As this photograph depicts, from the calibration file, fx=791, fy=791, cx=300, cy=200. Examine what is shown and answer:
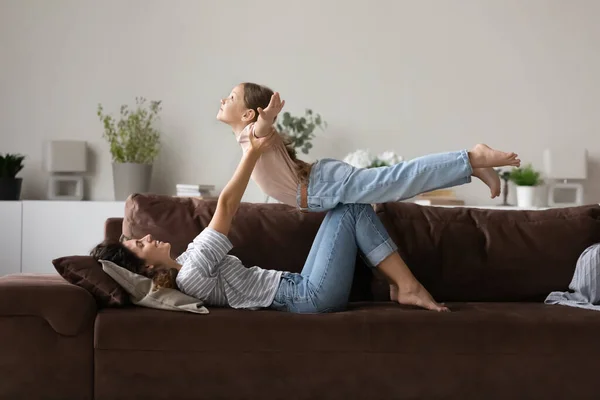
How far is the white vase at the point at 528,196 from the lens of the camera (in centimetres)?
493

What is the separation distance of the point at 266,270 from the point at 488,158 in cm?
91

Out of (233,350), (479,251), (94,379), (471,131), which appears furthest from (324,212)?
(471,131)

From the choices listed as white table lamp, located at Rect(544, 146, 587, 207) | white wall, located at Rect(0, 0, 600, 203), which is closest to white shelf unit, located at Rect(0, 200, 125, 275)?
white wall, located at Rect(0, 0, 600, 203)

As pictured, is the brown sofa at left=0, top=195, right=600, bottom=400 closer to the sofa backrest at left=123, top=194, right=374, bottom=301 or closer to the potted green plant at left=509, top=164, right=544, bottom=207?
the sofa backrest at left=123, top=194, right=374, bottom=301

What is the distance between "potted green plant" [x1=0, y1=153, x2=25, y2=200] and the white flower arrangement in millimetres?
2003

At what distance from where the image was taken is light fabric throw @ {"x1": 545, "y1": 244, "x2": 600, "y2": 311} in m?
3.08

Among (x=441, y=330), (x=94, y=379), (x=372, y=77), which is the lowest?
(x=94, y=379)

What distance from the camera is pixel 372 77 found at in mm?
5125

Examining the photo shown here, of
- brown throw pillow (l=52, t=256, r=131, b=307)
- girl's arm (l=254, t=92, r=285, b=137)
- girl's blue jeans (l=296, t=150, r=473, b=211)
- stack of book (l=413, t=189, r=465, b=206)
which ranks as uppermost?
girl's arm (l=254, t=92, r=285, b=137)

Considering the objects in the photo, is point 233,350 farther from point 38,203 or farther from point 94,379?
point 38,203

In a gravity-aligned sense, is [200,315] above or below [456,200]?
below

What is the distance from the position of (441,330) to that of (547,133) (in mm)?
2906

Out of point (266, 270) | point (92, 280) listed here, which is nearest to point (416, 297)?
point (266, 270)

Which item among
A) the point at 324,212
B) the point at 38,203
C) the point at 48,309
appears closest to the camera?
the point at 48,309
